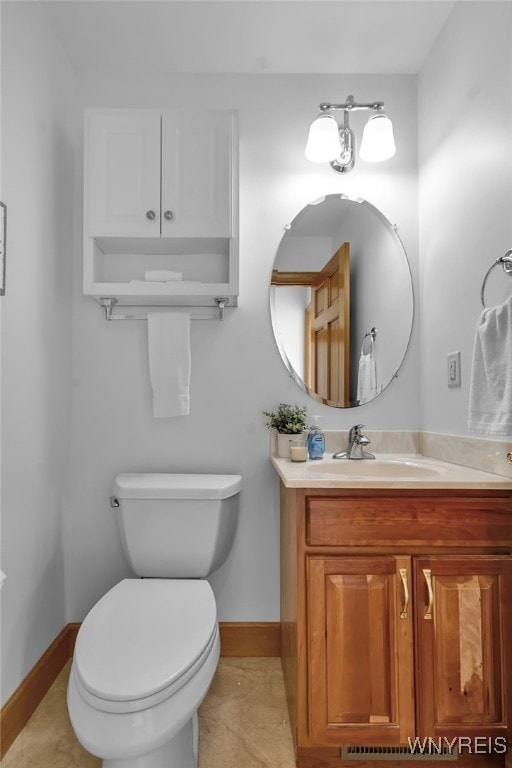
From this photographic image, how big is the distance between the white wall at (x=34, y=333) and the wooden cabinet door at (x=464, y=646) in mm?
1231

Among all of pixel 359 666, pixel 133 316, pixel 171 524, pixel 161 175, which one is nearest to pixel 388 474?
pixel 359 666

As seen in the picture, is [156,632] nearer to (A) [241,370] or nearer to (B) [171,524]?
(B) [171,524]

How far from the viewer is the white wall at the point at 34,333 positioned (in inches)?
57.6

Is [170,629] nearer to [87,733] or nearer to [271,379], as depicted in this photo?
[87,733]

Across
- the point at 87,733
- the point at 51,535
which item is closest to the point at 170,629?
the point at 87,733

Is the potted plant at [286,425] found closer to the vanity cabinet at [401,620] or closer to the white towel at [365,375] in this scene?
the white towel at [365,375]

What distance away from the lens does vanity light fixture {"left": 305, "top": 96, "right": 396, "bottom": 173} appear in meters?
1.81

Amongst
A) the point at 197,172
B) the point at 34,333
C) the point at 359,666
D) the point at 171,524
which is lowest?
the point at 359,666

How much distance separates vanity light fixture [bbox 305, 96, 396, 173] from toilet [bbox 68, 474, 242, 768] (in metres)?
1.31

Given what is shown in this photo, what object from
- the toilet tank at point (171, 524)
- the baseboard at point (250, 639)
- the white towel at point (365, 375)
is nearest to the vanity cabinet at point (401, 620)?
the toilet tank at point (171, 524)

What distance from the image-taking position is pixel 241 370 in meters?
1.97

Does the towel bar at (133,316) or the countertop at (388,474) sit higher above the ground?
the towel bar at (133,316)

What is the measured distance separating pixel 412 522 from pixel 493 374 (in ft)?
1.54

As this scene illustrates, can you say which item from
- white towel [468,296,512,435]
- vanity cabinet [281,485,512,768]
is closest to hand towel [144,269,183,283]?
vanity cabinet [281,485,512,768]
